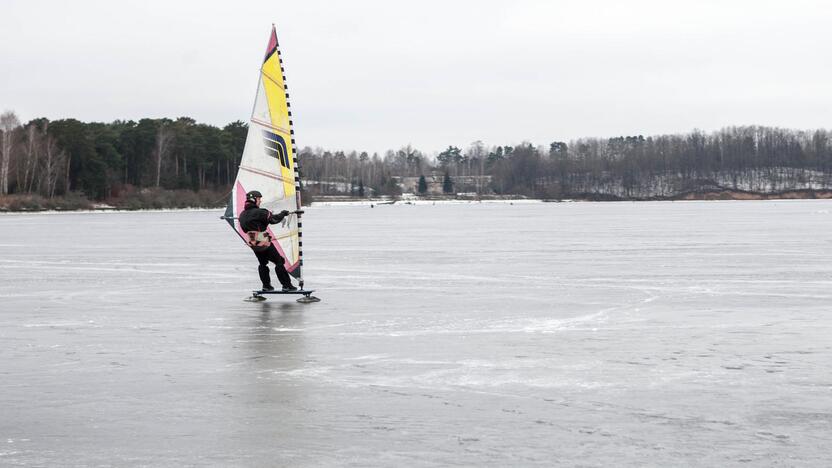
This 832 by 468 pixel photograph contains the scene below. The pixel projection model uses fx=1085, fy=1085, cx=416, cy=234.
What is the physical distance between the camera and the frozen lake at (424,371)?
24.2ft

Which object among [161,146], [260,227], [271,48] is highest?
[161,146]

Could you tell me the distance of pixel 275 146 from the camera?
17484 mm

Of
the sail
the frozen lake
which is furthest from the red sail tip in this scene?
the frozen lake

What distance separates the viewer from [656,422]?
8.08 m

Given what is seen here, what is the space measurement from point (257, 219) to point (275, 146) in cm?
151

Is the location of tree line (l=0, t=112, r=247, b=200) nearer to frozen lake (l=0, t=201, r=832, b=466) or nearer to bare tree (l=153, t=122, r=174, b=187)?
bare tree (l=153, t=122, r=174, b=187)

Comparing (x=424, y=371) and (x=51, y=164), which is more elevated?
(x=51, y=164)

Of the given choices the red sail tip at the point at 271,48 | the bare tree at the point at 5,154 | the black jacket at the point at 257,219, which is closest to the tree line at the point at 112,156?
the bare tree at the point at 5,154

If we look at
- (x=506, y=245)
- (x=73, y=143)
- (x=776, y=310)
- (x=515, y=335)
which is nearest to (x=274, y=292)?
(x=515, y=335)

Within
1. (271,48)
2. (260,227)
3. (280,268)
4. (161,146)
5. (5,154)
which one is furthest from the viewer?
(161,146)

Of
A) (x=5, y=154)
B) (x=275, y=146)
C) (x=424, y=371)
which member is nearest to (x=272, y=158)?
(x=275, y=146)

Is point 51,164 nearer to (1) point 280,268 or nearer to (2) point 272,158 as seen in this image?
(2) point 272,158

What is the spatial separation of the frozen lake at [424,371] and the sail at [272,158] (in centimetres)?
119

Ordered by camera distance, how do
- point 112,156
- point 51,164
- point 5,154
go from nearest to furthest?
point 5,154 → point 51,164 → point 112,156
